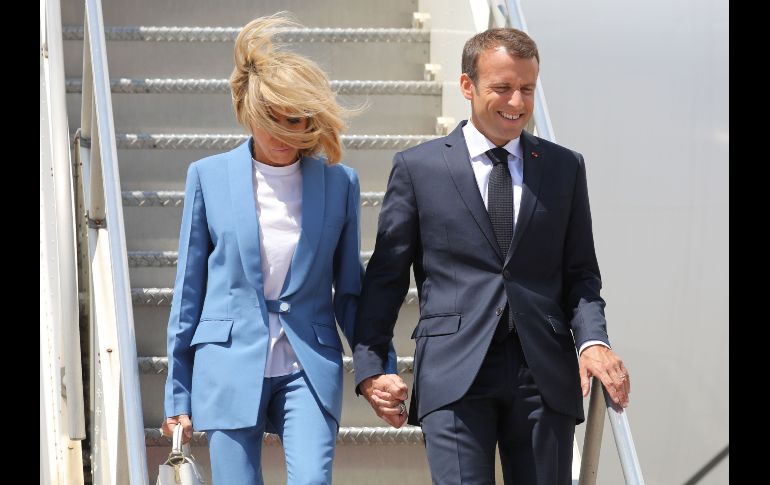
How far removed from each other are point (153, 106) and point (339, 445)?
1623 mm

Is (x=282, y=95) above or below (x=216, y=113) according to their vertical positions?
above

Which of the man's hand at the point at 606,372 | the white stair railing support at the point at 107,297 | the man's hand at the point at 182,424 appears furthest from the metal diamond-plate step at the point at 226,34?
the man's hand at the point at 606,372

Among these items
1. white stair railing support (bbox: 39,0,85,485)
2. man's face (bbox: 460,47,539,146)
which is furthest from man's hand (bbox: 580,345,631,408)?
white stair railing support (bbox: 39,0,85,485)

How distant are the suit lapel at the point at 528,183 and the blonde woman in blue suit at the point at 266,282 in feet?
1.34

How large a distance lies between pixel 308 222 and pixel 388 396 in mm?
450

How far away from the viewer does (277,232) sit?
3.06 m

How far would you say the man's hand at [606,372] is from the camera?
289 cm

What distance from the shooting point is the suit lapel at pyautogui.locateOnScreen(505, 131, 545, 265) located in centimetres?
297

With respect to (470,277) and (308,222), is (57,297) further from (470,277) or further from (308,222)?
(470,277)

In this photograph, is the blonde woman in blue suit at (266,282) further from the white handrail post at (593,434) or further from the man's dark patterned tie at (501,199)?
the white handrail post at (593,434)

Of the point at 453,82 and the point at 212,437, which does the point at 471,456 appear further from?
the point at 453,82

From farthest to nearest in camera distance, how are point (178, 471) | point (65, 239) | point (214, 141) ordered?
point (214, 141), point (65, 239), point (178, 471)

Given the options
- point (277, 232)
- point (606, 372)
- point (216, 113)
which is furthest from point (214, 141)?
point (606, 372)

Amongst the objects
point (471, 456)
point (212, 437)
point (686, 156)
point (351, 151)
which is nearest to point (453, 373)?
point (471, 456)
